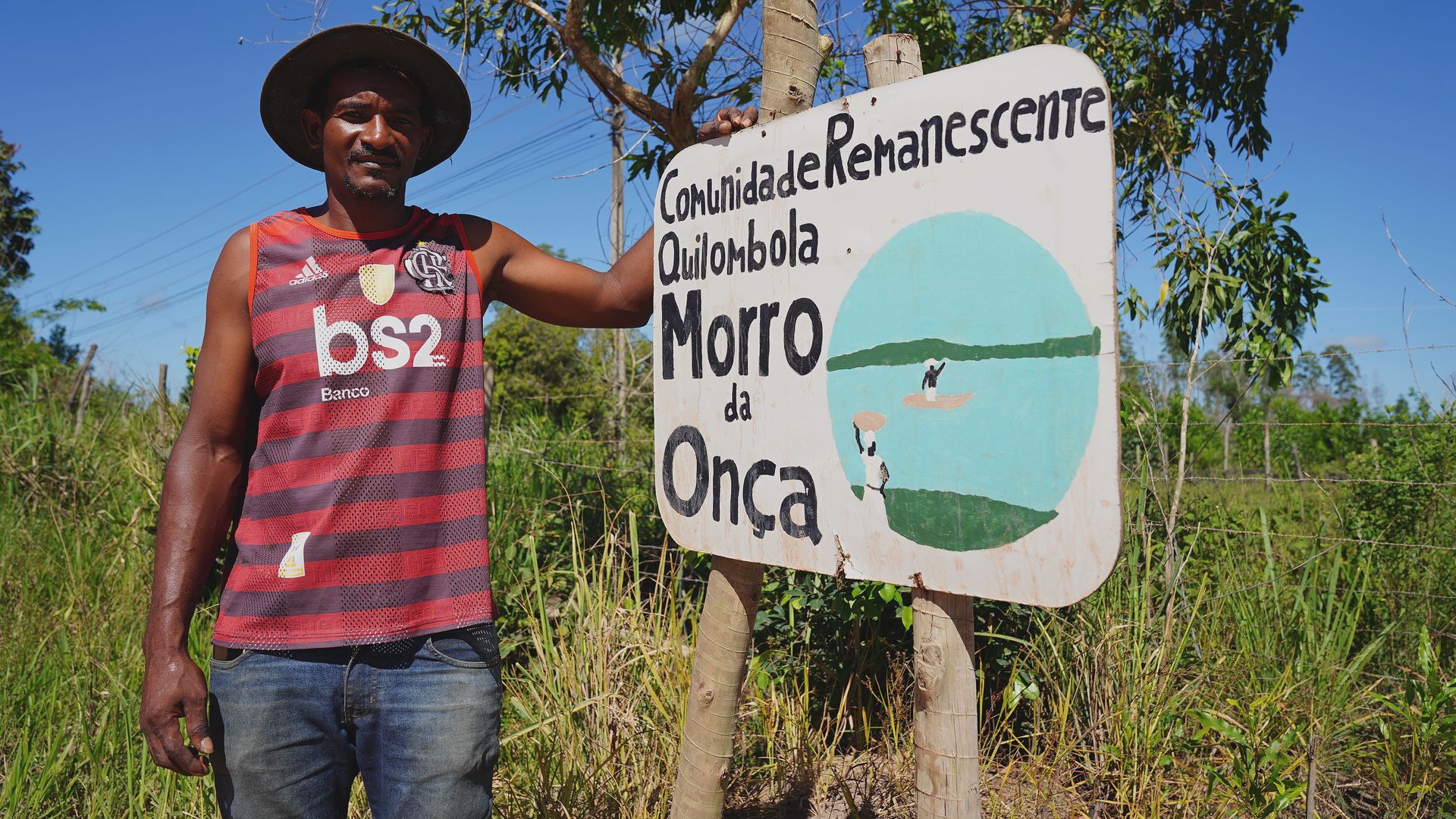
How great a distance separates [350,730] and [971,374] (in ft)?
4.01

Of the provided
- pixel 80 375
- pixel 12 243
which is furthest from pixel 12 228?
pixel 80 375

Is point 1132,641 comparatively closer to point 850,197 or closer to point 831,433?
point 831,433

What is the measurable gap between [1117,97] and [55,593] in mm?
5647

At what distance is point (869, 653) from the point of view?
316 centimetres

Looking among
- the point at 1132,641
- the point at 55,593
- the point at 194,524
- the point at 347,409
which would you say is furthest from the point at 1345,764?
the point at 55,593

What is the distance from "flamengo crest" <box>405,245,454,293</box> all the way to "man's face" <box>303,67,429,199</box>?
0.12 metres

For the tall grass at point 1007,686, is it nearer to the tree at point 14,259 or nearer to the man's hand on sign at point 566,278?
the man's hand on sign at point 566,278

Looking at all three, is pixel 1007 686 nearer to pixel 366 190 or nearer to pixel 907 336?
pixel 907 336

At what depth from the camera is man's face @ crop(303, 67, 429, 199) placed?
168 cm

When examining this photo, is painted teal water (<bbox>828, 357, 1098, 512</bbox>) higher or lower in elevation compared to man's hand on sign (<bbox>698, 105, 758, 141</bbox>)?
lower

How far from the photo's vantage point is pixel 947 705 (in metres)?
1.47

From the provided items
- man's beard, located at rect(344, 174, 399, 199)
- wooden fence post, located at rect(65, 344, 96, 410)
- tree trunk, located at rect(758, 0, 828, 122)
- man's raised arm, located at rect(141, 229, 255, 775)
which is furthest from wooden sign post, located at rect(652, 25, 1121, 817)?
wooden fence post, located at rect(65, 344, 96, 410)

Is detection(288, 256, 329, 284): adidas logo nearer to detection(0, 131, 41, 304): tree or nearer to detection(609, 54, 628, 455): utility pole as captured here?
detection(609, 54, 628, 455): utility pole

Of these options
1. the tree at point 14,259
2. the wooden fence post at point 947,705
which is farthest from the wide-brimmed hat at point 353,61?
the tree at point 14,259
